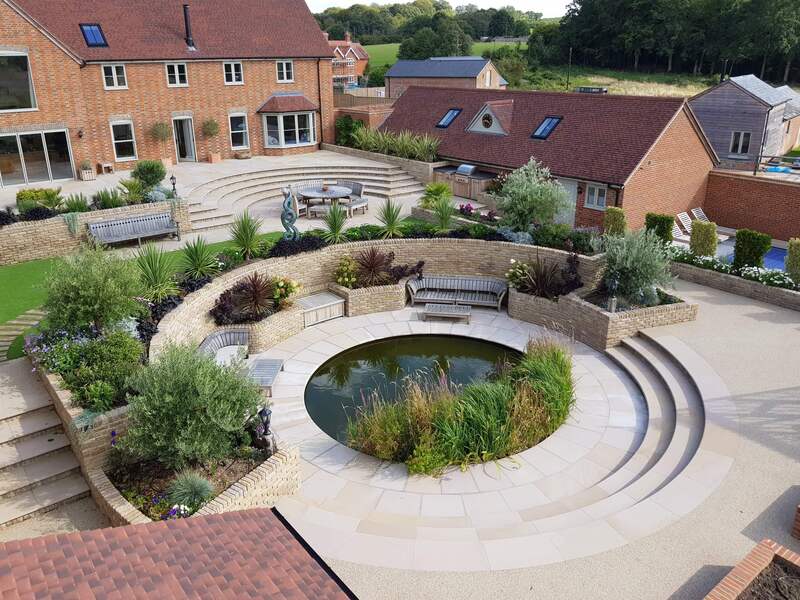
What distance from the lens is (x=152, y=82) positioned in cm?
2689

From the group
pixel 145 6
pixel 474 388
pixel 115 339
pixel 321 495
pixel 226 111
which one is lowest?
pixel 321 495

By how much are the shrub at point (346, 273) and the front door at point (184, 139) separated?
15.1 metres

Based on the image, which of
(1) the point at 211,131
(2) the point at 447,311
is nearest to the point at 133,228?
(2) the point at 447,311

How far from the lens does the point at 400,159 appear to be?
1081 inches

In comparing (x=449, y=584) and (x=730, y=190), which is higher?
(x=730, y=190)

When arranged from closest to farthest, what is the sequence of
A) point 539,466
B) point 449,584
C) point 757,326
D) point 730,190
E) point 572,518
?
point 449,584
point 572,518
point 539,466
point 757,326
point 730,190

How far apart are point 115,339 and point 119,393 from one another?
134cm

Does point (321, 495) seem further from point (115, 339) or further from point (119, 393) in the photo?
point (115, 339)

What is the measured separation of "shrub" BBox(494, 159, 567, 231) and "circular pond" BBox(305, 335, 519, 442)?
473 cm

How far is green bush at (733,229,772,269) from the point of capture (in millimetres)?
16312

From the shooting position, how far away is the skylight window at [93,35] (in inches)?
1011

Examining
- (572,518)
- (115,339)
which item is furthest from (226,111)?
(572,518)

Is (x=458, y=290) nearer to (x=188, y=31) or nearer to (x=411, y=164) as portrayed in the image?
(x=411, y=164)

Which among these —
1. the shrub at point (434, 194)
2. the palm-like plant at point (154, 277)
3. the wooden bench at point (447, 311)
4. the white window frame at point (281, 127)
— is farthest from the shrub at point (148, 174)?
the wooden bench at point (447, 311)
